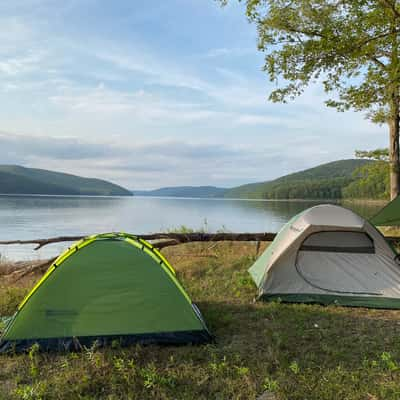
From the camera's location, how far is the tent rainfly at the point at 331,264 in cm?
638

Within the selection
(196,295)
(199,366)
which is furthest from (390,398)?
(196,295)

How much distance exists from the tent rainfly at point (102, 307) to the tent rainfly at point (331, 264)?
92.6 inches

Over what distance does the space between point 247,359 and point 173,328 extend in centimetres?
101

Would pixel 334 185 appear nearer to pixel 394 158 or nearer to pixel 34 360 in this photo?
pixel 394 158

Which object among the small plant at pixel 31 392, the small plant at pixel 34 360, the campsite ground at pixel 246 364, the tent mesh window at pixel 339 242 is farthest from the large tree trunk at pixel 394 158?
the small plant at pixel 31 392

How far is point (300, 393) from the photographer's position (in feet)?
11.1

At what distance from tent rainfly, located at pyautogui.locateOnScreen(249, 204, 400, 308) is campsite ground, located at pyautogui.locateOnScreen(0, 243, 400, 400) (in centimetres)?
63

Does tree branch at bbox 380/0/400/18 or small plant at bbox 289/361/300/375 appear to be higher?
tree branch at bbox 380/0/400/18

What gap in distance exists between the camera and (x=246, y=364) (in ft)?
13.0

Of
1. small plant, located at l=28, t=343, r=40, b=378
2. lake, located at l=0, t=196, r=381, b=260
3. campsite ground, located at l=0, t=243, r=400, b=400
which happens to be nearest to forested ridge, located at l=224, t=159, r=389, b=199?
lake, located at l=0, t=196, r=381, b=260

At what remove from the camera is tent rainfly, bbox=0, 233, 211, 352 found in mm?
4371

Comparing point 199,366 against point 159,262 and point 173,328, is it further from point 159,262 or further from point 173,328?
point 159,262

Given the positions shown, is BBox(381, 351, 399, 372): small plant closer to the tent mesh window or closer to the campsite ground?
the campsite ground

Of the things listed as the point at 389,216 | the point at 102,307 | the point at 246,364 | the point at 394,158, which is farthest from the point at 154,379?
the point at 394,158
